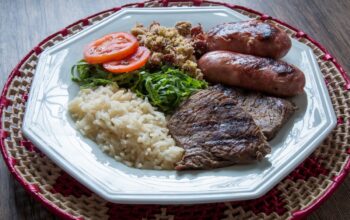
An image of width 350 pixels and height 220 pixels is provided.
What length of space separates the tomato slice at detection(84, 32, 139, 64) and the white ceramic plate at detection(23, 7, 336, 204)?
141 millimetres

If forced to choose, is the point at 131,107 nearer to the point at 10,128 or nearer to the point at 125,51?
the point at 125,51

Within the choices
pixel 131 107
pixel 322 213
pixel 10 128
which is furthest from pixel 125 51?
pixel 322 213

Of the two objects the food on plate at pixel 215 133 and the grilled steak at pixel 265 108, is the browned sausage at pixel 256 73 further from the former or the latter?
the food on plate at pixel 215 133

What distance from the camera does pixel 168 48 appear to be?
3.11m

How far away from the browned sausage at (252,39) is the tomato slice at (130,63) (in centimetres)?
48

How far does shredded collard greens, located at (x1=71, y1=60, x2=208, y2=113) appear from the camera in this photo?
2.88 m

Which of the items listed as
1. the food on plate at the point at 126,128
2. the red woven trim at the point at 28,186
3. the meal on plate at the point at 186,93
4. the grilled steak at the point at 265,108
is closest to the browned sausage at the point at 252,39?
the meal on plate at the point at 186,93

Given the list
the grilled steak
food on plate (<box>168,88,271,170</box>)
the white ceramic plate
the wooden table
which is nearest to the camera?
the white ceramic plate

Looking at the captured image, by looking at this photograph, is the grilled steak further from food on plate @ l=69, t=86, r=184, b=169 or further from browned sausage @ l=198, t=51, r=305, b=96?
food on plate @ l=69, t=86, r=184, b=169

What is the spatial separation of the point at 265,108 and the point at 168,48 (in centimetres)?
81

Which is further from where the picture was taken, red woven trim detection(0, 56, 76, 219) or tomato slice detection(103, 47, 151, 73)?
tomato slice detection(103, 47, 151, 73)

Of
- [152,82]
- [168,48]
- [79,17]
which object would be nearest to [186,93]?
[152,82]

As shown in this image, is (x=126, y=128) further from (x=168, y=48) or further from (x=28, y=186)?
(x=168, y=48)

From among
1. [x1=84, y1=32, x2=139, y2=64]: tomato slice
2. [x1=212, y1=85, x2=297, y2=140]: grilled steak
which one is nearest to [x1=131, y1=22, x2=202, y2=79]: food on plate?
[x1=84, y1=32, x2=139, y2=64]: tomato slice
